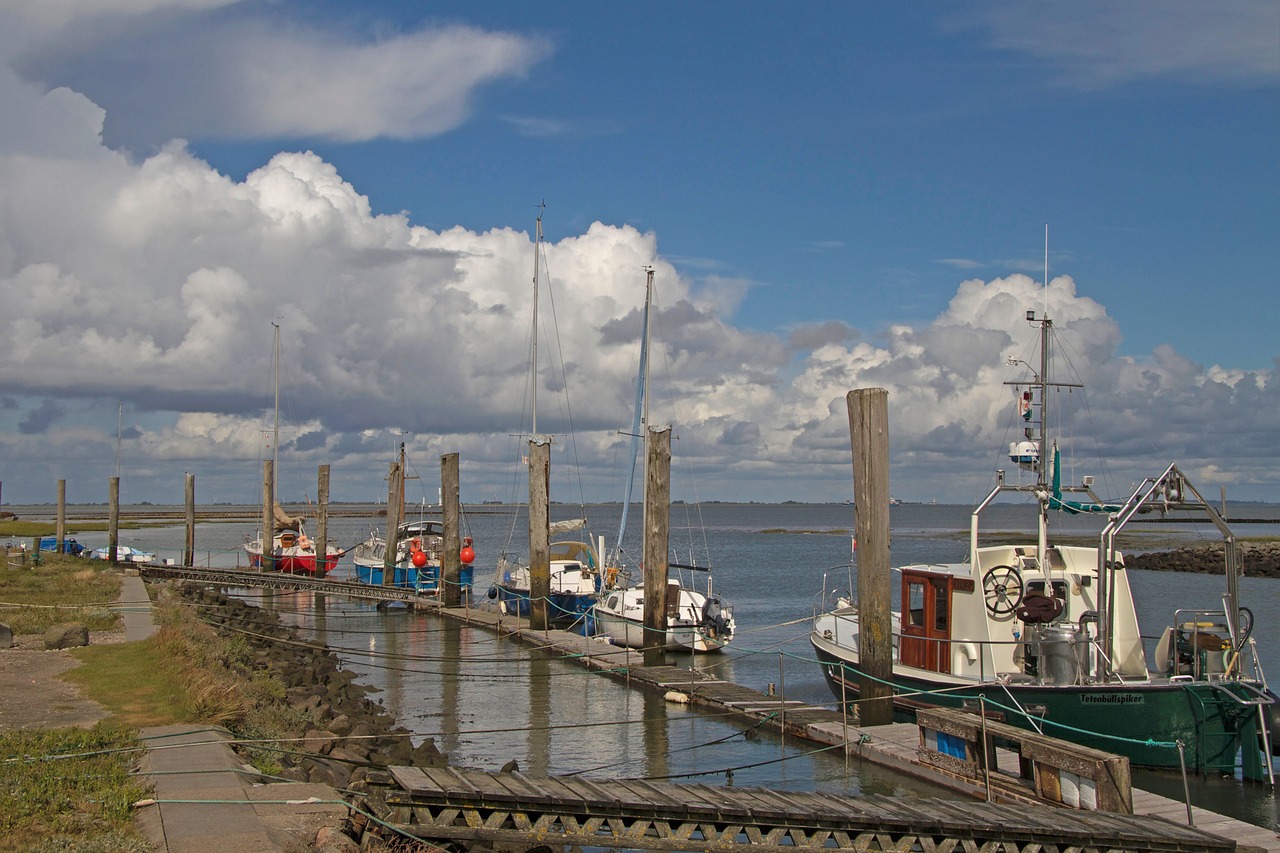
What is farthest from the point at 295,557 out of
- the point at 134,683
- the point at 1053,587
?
the point at 1053,587

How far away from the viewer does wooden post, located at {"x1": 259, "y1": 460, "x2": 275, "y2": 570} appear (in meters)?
47.6

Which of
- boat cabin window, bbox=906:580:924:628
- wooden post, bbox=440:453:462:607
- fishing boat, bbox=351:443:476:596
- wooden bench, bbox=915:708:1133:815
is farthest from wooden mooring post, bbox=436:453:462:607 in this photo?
wooden bench, bbox=915:708:1133:815

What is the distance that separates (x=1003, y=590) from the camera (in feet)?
59.5

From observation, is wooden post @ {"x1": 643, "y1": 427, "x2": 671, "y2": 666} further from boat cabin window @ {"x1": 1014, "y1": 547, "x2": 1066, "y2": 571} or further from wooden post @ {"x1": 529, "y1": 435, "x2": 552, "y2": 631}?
boat cabin window @ {"x1": 1014, "y1": 547, "x2": 1066, "y2": 571}

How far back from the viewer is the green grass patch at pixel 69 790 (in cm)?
772

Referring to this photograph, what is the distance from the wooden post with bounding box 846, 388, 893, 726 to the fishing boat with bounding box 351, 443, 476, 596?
2342cm

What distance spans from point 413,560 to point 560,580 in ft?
30.7

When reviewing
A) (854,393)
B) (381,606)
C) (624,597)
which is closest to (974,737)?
(854,393)

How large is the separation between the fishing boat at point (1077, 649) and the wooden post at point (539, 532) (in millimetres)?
9940

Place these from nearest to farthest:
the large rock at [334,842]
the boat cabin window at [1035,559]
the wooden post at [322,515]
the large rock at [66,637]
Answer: the large rock at [334,842], the large rock at [66,637], the boat cabin window at [1035,559], the wooden post at [322,515]

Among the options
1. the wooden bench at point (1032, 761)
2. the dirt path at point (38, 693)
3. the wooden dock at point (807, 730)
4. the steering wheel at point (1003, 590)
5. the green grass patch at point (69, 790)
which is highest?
the steering wheel at point (1003, 590)

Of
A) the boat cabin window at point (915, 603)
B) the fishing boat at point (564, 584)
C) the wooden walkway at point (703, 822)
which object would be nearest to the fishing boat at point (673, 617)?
the fishing boat at point (564, 584)

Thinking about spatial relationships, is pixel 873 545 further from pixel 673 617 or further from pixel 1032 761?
pixel 673 617

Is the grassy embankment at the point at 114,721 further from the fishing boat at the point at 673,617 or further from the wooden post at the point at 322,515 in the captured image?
the wooden post at the point at 322,515
